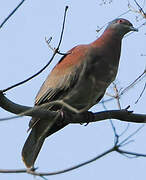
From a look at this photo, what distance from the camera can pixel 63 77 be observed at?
19.1 feet

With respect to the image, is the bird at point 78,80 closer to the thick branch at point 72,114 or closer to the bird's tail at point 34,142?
the bird's tail at point 34,142

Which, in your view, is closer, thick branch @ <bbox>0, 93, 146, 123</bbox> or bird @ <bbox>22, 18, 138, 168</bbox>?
thick branch @ <bbox>0, 93, 146, 123</bbox>

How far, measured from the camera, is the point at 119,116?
14.9ft

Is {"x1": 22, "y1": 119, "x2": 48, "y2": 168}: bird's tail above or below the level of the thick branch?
below

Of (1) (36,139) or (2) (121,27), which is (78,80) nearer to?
(1) (36,139)

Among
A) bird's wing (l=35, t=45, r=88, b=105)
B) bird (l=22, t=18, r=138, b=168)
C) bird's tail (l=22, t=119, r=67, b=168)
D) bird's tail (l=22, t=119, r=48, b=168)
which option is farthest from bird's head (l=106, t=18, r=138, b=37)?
bird's tail (l=22, t=119, r=48, b=168)

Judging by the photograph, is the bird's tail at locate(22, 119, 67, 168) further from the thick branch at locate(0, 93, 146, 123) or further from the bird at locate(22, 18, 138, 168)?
the thick branch at locate(0, 93, 146, 123)

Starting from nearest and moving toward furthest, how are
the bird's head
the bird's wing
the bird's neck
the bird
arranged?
1. the bird
2. the bird's wing
3. the bird's neck
4. the bird's head

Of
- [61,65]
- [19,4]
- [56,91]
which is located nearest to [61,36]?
[19,4]

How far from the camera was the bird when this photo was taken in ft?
17.7

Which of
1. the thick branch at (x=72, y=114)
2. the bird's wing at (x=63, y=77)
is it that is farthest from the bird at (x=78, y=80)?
the thick branch at (x=72, y=114)

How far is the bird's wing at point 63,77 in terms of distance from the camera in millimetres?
5617

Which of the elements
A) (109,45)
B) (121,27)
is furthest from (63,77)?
(121,27)

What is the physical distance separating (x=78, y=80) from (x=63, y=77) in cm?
32
